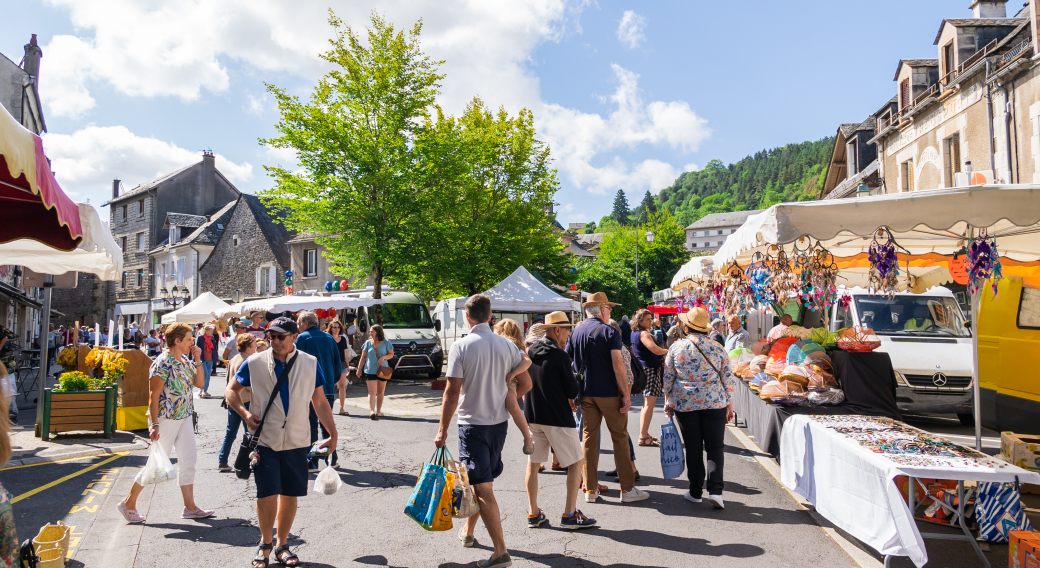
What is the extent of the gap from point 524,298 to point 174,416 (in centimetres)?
1172

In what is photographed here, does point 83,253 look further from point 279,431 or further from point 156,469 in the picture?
point 279,431

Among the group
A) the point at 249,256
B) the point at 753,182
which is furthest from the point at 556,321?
the point at 753,182

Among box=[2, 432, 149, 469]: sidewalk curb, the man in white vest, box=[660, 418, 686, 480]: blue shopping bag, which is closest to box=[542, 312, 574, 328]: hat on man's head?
box=[660, 418, 686, 480]: blue shopping bag

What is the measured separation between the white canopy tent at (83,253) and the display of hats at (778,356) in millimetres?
6760

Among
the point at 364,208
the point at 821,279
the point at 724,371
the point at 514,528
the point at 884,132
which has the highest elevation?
the point at 884,132

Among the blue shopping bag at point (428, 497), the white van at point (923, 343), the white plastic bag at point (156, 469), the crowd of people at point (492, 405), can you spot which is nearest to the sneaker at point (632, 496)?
the crowd of people at point (492, 405)

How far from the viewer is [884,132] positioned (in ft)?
78.2

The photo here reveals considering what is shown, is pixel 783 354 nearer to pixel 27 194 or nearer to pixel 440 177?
pixel 27 194

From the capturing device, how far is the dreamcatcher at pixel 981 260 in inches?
241

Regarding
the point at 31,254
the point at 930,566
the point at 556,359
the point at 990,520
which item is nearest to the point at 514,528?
the point at 556,359

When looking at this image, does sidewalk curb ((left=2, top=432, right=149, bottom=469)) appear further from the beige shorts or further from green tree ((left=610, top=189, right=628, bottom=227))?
green tree ((left=610, top=189, right=628, bottom=227))

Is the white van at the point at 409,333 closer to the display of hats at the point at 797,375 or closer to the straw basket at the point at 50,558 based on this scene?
the display of hats at the point at 797,375

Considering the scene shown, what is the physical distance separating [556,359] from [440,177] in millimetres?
14074

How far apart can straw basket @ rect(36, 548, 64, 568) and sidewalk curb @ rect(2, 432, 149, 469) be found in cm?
509
